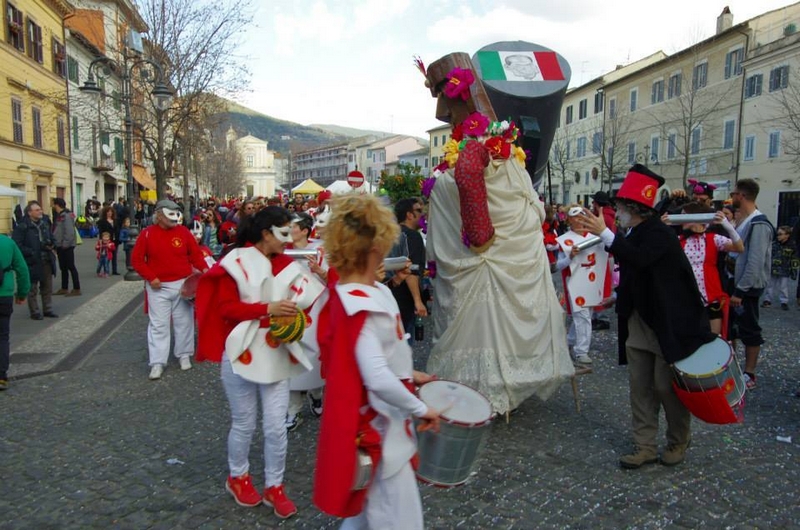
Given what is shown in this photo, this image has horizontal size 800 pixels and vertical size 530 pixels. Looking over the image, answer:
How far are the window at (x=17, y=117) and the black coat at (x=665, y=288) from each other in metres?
27.9

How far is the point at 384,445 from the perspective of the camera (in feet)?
7.39

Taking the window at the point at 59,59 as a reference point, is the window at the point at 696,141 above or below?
below

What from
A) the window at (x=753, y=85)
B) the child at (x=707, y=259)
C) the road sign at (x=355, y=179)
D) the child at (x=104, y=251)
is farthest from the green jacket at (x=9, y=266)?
the window at (x=753, y=85)

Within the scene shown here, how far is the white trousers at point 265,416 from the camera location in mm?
3359

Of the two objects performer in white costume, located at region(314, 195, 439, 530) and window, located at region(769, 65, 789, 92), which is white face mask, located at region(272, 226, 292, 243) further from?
window, located at region(769, 65, 789, 92)

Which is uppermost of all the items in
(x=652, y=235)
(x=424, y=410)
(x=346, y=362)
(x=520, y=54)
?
(x=520, y=54)

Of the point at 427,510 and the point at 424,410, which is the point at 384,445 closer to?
the point at 424,410

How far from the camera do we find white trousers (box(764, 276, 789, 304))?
34.4 ft

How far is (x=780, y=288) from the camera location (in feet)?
35.1

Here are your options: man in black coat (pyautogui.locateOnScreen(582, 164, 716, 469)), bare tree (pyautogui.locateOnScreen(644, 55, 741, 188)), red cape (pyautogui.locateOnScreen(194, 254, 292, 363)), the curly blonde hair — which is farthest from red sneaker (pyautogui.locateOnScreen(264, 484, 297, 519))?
bare tree (pyautogui.locateOnScreen(644, 55, 741, 188))

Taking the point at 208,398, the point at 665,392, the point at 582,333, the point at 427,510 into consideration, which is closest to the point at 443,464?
the point at 427,510

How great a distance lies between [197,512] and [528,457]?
84.4 inches

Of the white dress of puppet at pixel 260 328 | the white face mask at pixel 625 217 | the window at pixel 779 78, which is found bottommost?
the white dress of puppet at pixel 260 328

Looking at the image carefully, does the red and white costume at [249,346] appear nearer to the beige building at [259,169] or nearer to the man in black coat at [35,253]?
the man in black coat at [35,253]
